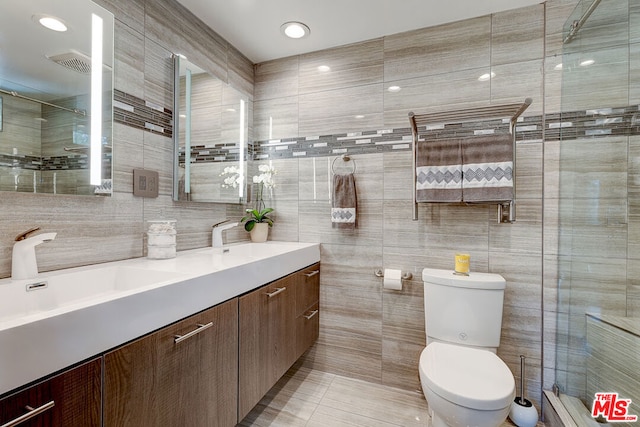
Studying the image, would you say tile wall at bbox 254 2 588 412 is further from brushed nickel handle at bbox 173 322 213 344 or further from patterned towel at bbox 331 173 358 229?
brushed nickel handle at bbox 173 322 213 344

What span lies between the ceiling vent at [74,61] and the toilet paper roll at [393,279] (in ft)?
6.02

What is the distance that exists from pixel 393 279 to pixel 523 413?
0.94m

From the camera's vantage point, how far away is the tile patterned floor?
160 cm

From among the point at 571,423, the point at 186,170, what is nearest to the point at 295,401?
the point at 571,423

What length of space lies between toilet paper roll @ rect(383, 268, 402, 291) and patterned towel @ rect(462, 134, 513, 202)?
607 millimetres

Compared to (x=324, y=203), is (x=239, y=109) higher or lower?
higher

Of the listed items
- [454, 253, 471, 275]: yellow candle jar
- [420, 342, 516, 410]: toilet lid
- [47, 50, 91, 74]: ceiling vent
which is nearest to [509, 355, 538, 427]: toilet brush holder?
[420, 342, 516, 410]: toilet lid

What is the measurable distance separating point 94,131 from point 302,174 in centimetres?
125

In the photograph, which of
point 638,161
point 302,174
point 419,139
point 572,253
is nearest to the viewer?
point 638,161

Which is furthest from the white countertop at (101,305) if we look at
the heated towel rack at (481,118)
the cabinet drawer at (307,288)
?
the heated towel rack at (481,118)

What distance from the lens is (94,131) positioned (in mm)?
1239

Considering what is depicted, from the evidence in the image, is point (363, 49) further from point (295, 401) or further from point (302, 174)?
point (295, 401)

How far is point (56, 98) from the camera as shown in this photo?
1135 millimetres

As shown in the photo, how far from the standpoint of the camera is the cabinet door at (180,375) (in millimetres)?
800
